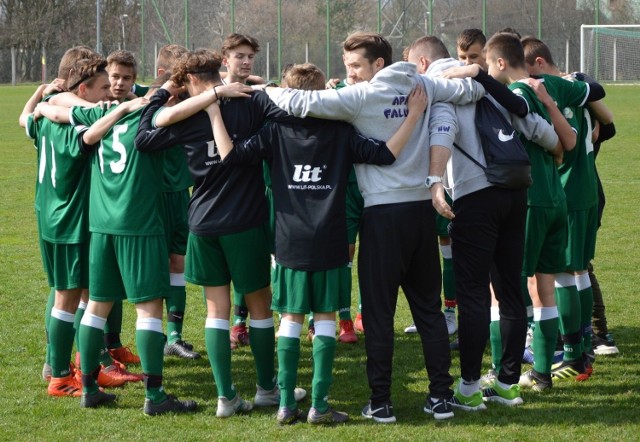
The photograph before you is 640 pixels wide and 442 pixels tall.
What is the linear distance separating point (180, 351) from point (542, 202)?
2.84m

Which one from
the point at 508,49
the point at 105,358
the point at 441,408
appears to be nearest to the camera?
the point at 441,408

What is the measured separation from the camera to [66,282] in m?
5.71

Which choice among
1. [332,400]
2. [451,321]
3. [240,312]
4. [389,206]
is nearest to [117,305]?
[240,312]

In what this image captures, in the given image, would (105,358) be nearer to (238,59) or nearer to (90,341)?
(90,341)

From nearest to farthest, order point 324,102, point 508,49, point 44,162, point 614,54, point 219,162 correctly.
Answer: point 324,102 < point 219,162 < point 508,49 < point 44,162 < point 614,54

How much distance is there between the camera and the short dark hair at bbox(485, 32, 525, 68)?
5.48m

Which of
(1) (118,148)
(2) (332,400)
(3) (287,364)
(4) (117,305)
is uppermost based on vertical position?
(1) (118,148)

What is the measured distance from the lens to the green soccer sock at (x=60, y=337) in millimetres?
5707

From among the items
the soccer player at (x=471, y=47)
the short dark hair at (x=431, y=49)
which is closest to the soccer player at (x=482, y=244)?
the short dark hair at (x=431, y=49)

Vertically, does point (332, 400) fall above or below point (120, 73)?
below

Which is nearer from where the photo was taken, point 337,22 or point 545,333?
point 545,333

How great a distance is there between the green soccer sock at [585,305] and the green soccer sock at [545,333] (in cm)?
61

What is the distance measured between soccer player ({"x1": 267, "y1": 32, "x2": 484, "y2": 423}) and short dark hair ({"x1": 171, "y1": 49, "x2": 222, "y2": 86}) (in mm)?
343

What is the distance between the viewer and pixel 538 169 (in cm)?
555
